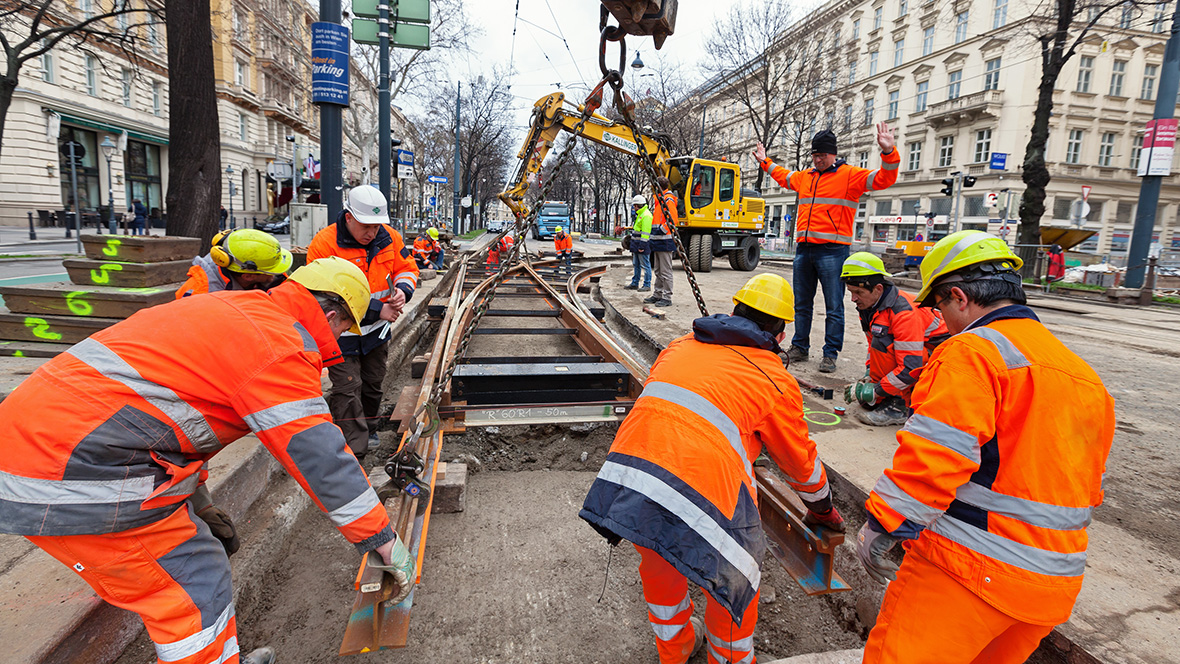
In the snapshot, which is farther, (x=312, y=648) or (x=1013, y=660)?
(x=312, y=648)

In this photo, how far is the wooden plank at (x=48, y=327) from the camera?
477 cm

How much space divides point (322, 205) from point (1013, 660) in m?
7.89

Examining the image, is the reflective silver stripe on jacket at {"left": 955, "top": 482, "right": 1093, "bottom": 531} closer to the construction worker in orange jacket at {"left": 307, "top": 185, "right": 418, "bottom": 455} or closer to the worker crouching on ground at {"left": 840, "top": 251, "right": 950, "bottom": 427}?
the worker crouching on ground at {"left": 840, "top": 251, "right": 950, "bottom": 427}

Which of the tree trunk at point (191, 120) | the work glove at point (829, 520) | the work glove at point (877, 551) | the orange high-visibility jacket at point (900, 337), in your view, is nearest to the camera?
the work glove at point (877, 551)

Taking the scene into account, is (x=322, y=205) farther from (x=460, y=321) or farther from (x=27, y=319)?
(x=27, y=319)

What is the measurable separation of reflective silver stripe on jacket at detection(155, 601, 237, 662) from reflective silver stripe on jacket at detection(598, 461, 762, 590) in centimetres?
135

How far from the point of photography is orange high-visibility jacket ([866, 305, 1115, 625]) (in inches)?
60.0

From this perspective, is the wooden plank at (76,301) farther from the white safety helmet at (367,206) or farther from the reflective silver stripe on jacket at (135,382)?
the reflective silver stripe on jacket at (135,382)

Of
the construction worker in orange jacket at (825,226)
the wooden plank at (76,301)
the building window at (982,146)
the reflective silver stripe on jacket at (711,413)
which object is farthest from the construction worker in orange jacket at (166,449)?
the building window at (982,146)

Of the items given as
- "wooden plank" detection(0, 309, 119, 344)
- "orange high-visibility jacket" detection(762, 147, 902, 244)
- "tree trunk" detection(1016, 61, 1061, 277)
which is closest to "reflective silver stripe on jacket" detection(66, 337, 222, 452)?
"wooden plank" detection(0, 309, 119, 344)

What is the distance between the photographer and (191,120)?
5934 millimetres

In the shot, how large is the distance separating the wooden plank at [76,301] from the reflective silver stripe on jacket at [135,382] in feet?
12.5

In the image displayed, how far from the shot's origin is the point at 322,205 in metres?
7.41

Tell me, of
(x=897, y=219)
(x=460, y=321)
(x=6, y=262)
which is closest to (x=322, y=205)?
(x=460, y=321)
